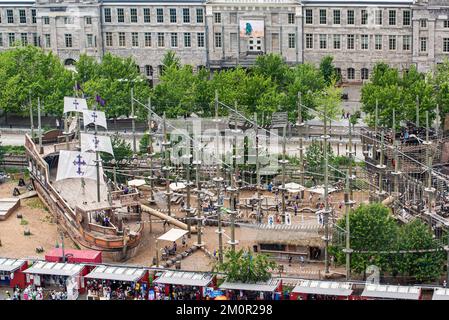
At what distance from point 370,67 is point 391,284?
61.3 meters

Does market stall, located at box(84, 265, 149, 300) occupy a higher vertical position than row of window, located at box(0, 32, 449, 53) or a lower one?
lower

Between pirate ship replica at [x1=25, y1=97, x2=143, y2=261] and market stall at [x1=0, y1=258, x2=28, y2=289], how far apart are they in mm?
7867

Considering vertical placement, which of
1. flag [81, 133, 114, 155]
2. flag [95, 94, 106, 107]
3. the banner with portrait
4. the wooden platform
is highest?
the banner with portrait

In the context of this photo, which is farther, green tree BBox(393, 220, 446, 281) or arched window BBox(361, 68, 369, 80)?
arched window BBox(361, 68, 369, 80)

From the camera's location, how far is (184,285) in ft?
217

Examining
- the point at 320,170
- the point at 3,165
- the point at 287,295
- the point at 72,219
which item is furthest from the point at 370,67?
the point at 287,295

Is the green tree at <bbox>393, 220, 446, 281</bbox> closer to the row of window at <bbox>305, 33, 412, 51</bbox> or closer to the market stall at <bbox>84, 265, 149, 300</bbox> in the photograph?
the market stall at <bbox>84, 265, 149, 300</bbox>

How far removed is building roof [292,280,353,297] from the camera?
208 ft

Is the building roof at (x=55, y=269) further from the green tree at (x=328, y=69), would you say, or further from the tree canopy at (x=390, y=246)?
the green tree at (x=328, y=69)

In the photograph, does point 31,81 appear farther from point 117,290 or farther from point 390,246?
point 390,246

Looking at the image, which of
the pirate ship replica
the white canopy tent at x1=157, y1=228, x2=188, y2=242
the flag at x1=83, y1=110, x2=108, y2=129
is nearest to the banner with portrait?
the pirate ship replica

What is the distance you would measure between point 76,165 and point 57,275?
15.7 m

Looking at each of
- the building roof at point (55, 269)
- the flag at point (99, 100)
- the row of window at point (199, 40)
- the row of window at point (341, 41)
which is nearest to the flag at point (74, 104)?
the flag at point (99, 100)

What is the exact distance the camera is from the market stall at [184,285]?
65.8 metres
